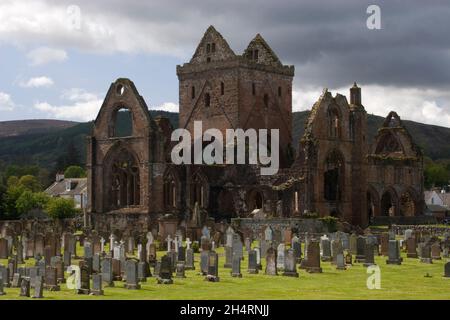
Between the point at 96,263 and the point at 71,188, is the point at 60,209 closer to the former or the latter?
the point at 71,188

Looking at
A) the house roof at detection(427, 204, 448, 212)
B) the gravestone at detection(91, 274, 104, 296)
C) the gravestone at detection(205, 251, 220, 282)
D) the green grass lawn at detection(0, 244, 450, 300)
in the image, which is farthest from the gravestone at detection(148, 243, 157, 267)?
the house roof at detection(427, 204, 448, 212)

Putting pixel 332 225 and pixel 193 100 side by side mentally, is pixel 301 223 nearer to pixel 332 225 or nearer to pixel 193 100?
pixel 332 225

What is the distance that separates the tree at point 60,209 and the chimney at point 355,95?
2385 cm

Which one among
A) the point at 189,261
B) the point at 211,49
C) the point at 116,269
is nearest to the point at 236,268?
the point at 189,261

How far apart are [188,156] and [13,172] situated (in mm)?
84916

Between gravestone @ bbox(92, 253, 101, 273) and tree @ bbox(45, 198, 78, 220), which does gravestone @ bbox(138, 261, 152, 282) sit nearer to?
gravestone @ bbox(92, 253, 101, 273)

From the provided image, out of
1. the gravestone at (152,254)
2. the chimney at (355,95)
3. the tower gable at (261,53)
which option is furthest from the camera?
the tower gable at (261,53)

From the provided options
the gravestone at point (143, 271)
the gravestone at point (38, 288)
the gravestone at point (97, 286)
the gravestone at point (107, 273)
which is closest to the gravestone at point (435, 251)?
the gravestone at point (143, 271)

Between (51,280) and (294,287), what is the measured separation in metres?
6.95

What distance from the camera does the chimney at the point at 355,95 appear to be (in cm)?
6314

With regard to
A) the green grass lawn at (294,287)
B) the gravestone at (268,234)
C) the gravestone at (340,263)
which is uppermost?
the gravestone at (268,234)

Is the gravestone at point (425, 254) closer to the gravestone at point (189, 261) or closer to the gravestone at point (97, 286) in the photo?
the gravestone at point (189, 261)

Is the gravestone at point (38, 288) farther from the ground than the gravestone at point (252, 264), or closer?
closer

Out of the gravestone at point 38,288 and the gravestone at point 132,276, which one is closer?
the gravestone at point 38,288
